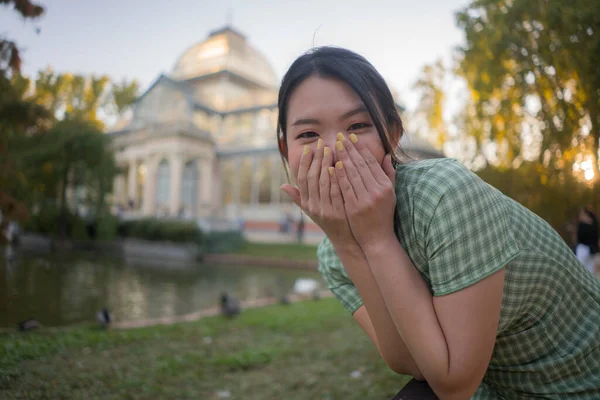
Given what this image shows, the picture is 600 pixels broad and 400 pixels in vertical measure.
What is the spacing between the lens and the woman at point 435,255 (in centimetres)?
102

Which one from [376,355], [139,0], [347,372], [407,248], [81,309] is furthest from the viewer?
[81,309]

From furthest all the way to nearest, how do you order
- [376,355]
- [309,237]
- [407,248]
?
1. [309,237]
2. [376,355]
3. [407,248]

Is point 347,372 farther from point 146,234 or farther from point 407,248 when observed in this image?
point 146,234

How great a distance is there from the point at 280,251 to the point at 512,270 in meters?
17.3

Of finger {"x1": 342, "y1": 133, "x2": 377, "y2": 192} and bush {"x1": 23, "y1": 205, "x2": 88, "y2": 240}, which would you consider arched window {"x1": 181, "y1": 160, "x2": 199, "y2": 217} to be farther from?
finger {"x1": 342, "y1": 133, "x2": 377, "y2": 192}

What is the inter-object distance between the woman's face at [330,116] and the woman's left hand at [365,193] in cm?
7

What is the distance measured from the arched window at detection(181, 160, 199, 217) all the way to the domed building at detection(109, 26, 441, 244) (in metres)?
0.06

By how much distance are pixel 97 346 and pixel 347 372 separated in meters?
2.09

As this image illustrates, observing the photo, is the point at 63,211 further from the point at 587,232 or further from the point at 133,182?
the point at 587,232

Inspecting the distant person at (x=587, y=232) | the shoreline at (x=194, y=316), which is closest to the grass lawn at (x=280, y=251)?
the shoreline at (x=194, y=316)

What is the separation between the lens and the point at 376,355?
12.8 ft

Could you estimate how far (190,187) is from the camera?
2808 cm

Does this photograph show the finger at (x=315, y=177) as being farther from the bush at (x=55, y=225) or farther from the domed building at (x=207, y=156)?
the domed building at (x=207, y=156)

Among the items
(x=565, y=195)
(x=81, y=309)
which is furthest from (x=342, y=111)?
(x=81, y=309)
